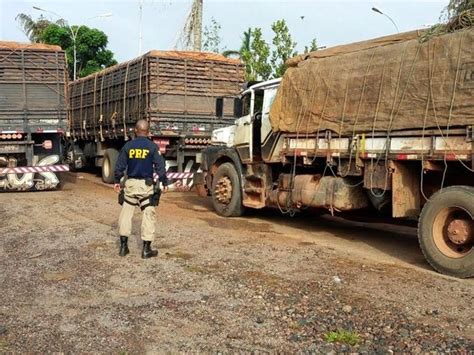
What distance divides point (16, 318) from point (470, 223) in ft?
15.6

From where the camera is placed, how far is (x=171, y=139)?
14984 mm

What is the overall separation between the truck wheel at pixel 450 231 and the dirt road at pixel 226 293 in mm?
162

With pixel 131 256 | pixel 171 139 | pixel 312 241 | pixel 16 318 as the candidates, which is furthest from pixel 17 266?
pixel 171 139

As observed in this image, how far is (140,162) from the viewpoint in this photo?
733 cm

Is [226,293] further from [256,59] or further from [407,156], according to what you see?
[256,59]


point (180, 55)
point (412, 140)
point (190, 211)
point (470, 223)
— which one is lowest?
point (190, 211)

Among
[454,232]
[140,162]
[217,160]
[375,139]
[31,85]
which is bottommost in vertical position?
[454,232]

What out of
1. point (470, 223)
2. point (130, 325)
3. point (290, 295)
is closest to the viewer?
point (130, 325)

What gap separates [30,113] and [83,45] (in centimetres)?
2485

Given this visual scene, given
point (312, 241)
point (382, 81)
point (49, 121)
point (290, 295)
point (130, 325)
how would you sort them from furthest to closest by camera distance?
point (49, 121)
point (312, 241)
point (382, 81)
point (290, 295)
point (130, 325)

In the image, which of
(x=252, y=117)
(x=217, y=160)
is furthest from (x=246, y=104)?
(x=217, y=160)

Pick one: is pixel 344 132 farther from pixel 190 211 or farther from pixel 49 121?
pixel 49 121

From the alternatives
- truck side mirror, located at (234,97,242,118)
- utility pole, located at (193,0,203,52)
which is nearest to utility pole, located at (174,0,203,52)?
utility pole, located at (193,0,203,52)

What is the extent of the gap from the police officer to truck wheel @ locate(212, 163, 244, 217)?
3673 millimetres
